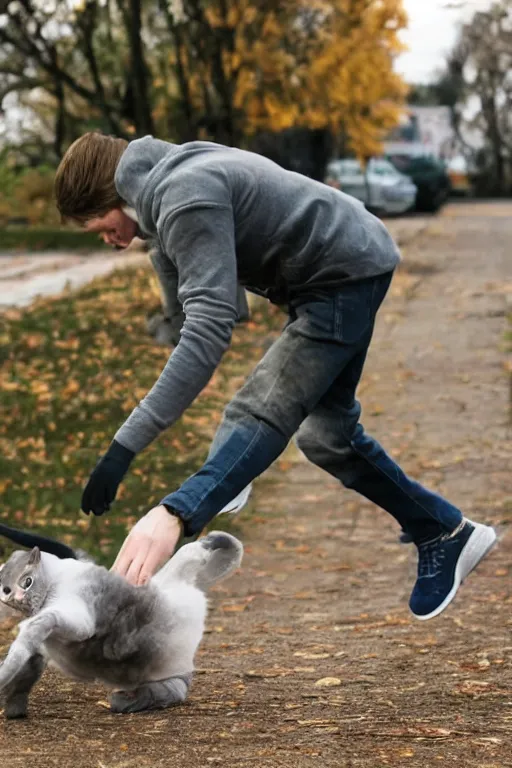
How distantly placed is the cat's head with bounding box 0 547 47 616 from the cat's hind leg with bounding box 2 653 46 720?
13 centimetres

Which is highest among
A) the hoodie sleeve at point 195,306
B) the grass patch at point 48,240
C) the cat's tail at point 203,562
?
the hoodie sleeve at point 195,306

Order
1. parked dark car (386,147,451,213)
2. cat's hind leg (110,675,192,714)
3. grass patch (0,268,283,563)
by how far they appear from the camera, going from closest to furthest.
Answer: cat's hind leg (110,675,192,714) < grass patch (0,268,283,563) < parked dark car (386,147,451,213)

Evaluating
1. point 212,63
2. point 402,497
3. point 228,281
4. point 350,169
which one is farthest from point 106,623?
point 350,169

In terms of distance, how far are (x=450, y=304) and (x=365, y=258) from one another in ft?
35.7

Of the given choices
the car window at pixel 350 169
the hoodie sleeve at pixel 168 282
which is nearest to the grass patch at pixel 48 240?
the car window at pixel 350 169

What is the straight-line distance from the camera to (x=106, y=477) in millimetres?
3537

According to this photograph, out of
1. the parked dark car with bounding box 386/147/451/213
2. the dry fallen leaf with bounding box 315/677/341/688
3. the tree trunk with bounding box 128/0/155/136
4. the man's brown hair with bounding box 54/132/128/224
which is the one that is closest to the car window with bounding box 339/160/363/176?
the parked dark car with bounding box 386/147/451/213

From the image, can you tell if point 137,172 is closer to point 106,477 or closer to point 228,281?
point 228,281

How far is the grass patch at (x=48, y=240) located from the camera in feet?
70.4

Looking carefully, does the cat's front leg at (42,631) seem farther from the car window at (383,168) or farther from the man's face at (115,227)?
the car window at (383,168)

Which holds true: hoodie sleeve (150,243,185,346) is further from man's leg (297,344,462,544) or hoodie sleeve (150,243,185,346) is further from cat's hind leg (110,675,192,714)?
cat's hind leg (110,675,192,714)

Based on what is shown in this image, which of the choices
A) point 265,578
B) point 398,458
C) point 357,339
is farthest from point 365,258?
point 398,458

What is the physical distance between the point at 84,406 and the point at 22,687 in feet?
18.6

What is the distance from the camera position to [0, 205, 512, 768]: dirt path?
11.6ft
